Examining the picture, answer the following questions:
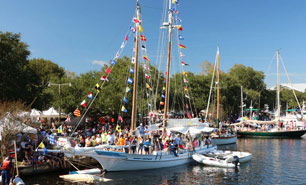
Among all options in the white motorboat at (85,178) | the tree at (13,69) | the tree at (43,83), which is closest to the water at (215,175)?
the white motorboat at (85,178)

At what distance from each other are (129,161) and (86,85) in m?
28.8

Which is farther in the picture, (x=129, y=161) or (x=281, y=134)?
(x=281, y=134)

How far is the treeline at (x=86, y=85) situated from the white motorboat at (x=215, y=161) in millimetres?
7673

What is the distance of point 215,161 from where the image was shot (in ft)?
83.3

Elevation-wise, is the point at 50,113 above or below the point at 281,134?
above

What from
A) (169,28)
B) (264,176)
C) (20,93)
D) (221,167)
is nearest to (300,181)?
(264,176)

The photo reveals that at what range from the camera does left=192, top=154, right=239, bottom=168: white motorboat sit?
2459 cm

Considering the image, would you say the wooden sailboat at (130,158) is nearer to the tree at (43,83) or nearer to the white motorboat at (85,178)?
the white motorboat at (85,178)

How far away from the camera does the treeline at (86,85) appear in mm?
30737

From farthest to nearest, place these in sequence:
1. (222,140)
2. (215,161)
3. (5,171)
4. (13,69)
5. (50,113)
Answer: (50,113) → (222,140) → (13,69) → (215,161) → (5,171)

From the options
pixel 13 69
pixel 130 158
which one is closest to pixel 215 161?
pixel 130 158

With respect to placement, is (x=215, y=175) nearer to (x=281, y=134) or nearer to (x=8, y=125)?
(x=8, y=125)

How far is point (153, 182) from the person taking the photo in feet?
63.3

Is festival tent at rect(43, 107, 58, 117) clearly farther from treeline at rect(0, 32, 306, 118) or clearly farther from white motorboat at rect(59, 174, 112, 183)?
white motorboat at rect(59, 174, 112, 183)
